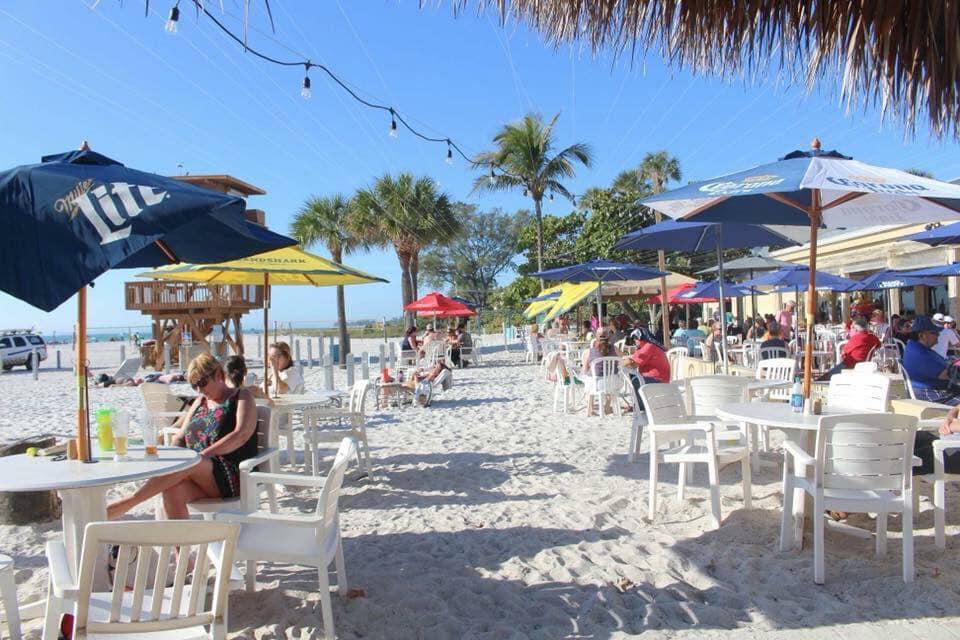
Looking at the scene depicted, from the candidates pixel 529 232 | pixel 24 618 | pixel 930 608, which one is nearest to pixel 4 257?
pixel 24 618

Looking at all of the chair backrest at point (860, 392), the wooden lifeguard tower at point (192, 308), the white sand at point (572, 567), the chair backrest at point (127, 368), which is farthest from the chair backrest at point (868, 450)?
the wooden lifeguard tower at point (192, 308)

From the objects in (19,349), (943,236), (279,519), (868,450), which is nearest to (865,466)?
(868,450)

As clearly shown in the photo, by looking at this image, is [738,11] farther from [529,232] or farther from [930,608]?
[529,232]

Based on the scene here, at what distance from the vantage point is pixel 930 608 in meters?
3.22

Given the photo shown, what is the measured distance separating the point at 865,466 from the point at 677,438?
1628mm

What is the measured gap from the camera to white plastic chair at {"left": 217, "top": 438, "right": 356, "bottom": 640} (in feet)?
9.89

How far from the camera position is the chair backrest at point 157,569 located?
81.3 inches

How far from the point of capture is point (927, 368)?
6117mm

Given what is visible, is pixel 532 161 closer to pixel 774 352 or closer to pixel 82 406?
pixel 774 352

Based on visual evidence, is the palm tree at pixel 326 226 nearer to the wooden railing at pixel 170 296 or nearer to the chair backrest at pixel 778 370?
the wooden railing at pixel 170 296

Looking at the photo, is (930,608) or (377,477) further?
(377,477)

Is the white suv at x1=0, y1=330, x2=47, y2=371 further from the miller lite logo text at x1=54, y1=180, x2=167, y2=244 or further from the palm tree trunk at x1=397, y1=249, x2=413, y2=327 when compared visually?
the miller lite logo text at x1=54, y1=180, x2=167, y2=244

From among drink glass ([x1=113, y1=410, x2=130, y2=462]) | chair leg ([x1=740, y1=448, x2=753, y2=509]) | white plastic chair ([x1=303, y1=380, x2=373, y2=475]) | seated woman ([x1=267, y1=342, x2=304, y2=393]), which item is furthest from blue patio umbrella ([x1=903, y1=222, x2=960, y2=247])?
drink glass ([x1=113, y1=410, x2=130, y2=462])

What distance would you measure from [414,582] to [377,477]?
2.55 metres
